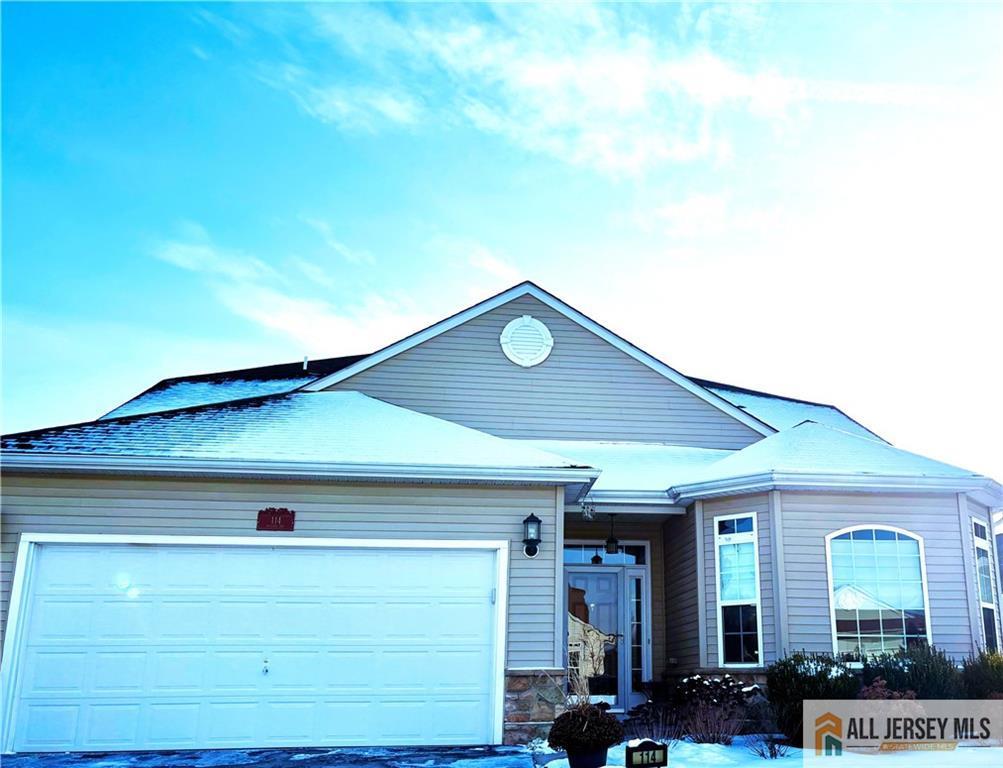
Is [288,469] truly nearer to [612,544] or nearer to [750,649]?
[612,544]

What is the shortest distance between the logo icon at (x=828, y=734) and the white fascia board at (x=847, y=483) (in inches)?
110

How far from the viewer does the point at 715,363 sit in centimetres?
2177

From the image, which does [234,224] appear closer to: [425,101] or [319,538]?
[425,101]

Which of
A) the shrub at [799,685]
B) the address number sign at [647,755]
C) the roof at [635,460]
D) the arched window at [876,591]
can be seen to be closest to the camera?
the address number sign at [647,755]

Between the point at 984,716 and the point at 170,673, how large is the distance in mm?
8612

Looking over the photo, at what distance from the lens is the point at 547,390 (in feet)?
47.0

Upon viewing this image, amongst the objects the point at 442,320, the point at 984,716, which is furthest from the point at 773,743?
the point at 442,320

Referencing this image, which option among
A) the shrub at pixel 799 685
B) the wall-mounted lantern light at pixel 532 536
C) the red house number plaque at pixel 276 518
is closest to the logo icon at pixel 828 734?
the shrub at pixel 799 685

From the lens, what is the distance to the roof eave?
963 cm

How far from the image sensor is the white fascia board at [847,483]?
10734mm

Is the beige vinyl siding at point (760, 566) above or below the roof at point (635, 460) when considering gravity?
below

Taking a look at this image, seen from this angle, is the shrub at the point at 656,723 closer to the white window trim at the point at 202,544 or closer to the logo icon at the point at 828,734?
the logo icon at the point at 828,734

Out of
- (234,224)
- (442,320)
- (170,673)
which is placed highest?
(234,224)

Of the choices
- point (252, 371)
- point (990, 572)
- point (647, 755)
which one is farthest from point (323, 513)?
point (252, 371)
